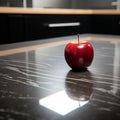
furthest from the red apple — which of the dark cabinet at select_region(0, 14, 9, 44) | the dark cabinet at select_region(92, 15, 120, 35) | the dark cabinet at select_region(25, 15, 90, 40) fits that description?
the dark cabinet at select_region(92, 15, 120, 35)

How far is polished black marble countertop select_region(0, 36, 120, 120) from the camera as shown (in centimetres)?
40

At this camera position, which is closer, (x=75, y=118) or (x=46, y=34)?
(x=75, y=118)

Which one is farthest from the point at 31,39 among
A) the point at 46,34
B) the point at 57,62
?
the point at 57,62

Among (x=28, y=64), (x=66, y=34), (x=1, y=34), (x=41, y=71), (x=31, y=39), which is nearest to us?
(x=41, y=71)

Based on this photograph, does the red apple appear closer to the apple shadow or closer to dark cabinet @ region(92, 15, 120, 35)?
the apple shadow

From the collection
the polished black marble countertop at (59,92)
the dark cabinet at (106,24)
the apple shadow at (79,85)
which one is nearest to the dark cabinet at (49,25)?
the dark cabinet at (106,24)

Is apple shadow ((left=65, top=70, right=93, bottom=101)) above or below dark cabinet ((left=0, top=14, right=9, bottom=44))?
below

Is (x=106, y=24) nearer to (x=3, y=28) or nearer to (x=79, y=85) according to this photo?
(x=3, y=28)

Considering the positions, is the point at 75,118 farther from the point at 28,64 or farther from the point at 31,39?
the point at 31,39

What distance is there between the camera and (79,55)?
0.68m

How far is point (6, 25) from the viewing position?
1442 millimetres

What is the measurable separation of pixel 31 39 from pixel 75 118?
1295mm

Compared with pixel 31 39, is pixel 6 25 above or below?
above

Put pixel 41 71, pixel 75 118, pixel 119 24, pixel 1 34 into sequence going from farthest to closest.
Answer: pixel 119 24 → pixel 1 34 → pixel 41 71 → pixel 75 118
